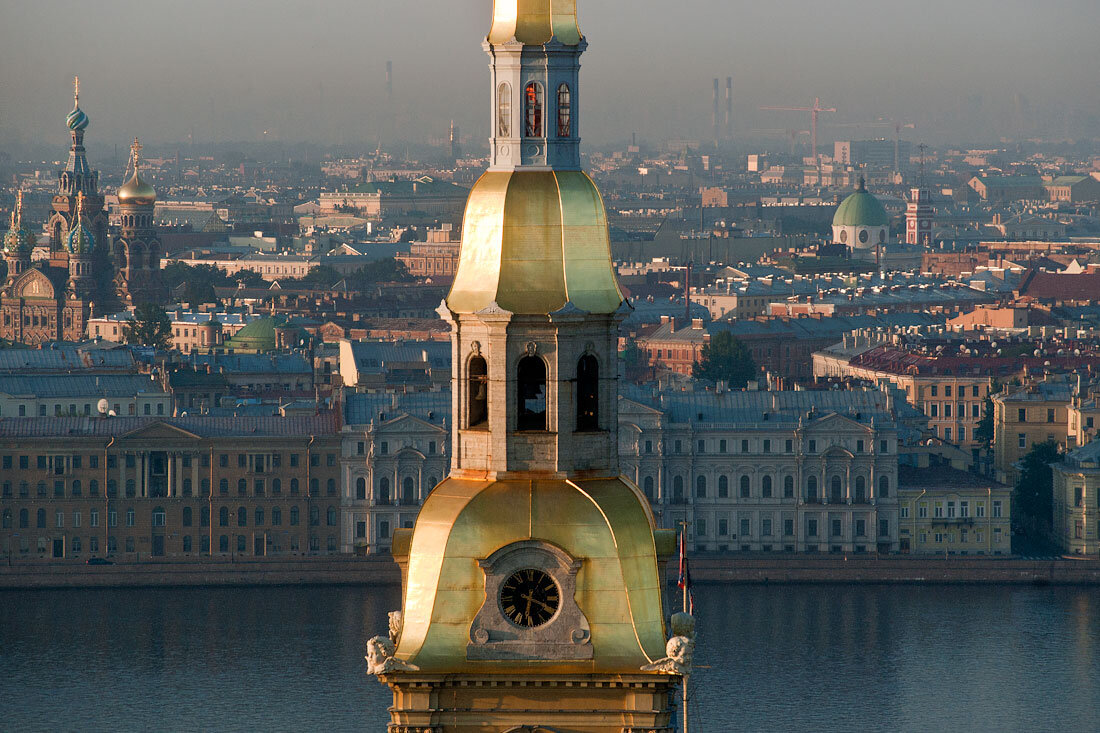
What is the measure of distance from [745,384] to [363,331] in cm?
1664

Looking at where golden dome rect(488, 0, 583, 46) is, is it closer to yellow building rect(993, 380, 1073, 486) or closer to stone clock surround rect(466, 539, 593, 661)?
stone clock surround rect(466, 539, 593, 661)

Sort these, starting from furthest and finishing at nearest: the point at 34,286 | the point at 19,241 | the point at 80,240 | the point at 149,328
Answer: the point at 19,241, the point at 80,240, the point at 34,286, the point at 149,328

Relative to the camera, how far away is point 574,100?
855 centimetres

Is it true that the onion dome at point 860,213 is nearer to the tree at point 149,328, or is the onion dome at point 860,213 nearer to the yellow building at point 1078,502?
the tree at point 149,328

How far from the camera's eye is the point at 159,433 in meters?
49.3

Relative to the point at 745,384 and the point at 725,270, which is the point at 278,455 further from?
the point at 725,270

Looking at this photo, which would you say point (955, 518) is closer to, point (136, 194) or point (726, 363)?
point (726, 363)

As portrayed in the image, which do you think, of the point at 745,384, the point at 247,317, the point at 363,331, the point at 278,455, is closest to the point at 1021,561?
the point at 278,455

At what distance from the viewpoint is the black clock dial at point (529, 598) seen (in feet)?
27.5

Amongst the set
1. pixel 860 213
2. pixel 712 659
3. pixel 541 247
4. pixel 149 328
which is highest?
pixel 860 213

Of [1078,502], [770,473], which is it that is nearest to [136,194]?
[770,473]

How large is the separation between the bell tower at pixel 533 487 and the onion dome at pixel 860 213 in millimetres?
118750

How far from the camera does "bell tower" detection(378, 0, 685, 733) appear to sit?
27.4ft

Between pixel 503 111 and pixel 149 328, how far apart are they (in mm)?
71210
